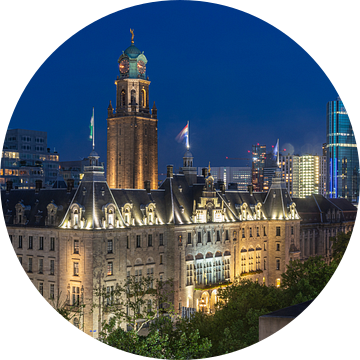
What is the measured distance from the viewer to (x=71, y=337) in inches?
1240

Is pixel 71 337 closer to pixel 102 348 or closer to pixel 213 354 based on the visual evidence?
pixel 102 348

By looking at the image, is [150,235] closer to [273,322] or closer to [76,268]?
[76,268]

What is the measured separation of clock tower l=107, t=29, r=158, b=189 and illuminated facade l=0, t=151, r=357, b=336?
20225mm

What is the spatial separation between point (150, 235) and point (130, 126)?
170 feet

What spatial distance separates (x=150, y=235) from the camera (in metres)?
123

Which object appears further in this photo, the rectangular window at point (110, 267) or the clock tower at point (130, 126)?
the clock tower at point (130, 126)

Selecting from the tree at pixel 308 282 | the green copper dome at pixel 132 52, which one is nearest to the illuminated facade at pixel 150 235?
the tree at pixel 308 282

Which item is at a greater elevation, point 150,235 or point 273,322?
point 150,235

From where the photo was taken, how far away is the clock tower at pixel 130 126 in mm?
166125

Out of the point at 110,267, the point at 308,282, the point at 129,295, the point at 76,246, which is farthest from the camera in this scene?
the point at 110,267

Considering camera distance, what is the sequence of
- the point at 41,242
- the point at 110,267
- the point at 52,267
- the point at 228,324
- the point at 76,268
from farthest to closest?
the point at 41,242, the point at 52,267, the point at 110,267, the point at 76,268, the point at 228,324

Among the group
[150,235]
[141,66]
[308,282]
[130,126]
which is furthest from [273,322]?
[141,66]

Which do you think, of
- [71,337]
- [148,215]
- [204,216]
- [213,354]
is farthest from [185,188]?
[71,337]

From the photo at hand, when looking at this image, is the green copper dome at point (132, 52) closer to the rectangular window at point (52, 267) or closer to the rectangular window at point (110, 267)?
the rectangular window at point (52, 267)
